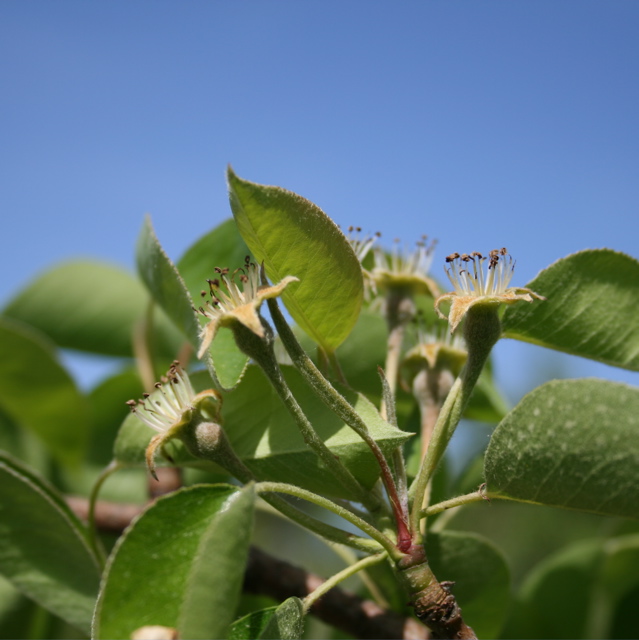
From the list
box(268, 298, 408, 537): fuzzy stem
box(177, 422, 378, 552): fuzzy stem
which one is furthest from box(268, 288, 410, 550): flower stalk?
box(177, 422, 378, 552): fuzzy stem

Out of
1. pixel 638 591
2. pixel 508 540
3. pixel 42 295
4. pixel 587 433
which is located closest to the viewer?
pixel 587 433

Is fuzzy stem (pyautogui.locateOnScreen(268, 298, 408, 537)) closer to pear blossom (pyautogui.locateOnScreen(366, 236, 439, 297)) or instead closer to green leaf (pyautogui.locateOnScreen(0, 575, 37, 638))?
pear blossom (pyautogui.locateOnScreen(366, 236, 439, 297))

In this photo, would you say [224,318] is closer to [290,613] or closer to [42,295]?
[290,613]

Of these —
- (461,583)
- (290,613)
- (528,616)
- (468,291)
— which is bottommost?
(528,616)

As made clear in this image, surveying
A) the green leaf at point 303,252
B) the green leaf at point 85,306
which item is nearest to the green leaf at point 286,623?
the green leaf at point 303,252

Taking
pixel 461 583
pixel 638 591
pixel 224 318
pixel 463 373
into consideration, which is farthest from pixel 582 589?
pixel 224 318

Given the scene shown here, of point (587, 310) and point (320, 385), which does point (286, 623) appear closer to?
point (320, 385)

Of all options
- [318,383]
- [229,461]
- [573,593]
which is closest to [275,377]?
[318,383]
